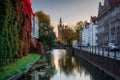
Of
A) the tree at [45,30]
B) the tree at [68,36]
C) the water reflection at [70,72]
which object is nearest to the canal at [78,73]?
the water reflection at [70,72]

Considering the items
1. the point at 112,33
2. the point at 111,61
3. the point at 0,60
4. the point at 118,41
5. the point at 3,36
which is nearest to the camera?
the point at 0,60

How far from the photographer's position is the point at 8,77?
17547mm

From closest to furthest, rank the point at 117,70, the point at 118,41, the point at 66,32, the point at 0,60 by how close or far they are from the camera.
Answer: the point at 0,60 < the point at 117,70 < the point at 118,41 < the point at 66,32

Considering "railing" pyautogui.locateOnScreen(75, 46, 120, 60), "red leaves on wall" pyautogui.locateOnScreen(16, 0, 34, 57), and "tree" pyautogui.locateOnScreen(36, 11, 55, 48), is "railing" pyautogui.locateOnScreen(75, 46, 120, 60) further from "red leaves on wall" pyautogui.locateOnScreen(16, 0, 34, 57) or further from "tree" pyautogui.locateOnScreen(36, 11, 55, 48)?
"tree" pyautogui.locateOnScreen(36, 11, 55, 48)

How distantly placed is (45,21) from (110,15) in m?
24.5

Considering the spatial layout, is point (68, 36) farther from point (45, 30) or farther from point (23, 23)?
point (23, 23)

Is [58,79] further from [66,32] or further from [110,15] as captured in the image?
[66,32]

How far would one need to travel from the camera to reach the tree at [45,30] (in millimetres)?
72825

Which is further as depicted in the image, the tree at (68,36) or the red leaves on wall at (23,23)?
the tree at (68,36)

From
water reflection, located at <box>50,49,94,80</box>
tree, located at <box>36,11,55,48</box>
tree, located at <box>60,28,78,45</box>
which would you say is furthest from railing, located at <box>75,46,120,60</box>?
tree, located at <box>60,28,78,45</box>

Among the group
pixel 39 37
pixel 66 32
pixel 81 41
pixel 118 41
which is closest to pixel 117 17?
pixel 118 41

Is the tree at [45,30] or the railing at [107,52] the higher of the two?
the tree at [45,30]

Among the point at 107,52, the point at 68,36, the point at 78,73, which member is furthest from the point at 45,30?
the point at 78,73

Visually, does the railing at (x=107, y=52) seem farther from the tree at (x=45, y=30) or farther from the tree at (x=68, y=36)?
the tree at (x=68, y=36)
